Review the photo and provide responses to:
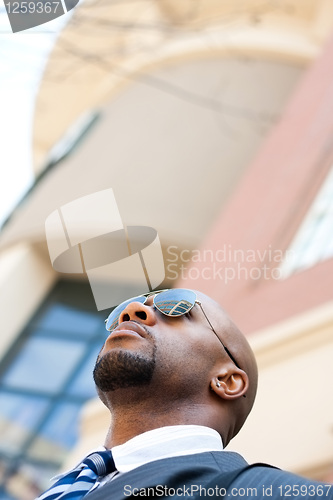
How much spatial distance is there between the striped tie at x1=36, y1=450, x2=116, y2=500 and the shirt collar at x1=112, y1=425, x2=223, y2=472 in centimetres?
4

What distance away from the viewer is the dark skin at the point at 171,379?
6.92ft

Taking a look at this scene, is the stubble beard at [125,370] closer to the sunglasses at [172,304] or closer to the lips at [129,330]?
the lips at [129,330]

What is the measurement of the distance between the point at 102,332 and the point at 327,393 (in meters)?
6.72

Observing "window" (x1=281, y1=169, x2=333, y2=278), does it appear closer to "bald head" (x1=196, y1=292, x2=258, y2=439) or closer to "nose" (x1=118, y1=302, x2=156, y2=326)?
"bald head" (x1=196, y1=292, x2=258, y2=439)

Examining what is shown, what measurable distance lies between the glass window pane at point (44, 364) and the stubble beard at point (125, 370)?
27.4ft

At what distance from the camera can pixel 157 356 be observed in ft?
7.01

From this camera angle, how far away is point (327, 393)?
4492mm

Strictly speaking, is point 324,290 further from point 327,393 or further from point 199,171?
point 199,171

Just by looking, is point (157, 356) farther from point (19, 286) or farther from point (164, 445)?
point (19, 286)

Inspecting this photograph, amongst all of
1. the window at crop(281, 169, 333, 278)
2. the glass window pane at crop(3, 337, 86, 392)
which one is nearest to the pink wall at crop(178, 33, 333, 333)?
the window at crop(281, 169, 333, 278)

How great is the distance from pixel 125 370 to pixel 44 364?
8739mm

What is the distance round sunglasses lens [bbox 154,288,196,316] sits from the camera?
7.64ft

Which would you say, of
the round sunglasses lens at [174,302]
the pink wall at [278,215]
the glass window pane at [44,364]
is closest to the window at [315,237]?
the pink wall at [278,215]

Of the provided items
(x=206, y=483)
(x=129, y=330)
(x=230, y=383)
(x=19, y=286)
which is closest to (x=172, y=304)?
(x=129, y=330)
